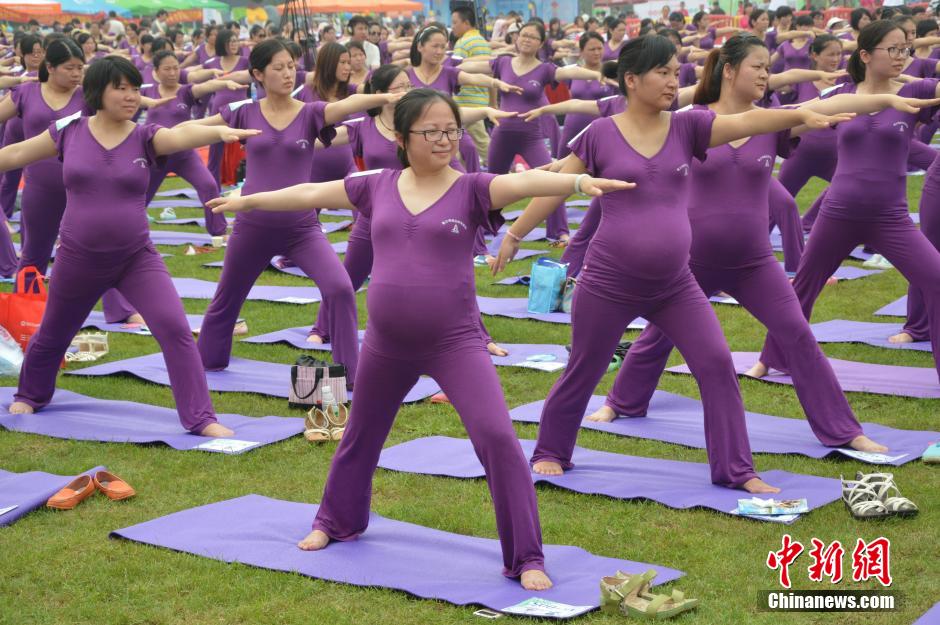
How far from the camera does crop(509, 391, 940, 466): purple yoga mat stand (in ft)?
22.5

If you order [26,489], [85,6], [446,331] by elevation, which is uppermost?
[446,331]

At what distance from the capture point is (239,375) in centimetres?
891

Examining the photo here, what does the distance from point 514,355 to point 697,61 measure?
11.1 meters

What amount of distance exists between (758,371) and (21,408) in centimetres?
487

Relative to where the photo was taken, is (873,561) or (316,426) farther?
(316,426)


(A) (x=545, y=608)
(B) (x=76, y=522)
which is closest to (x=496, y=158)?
(B) (x=76, y=522)

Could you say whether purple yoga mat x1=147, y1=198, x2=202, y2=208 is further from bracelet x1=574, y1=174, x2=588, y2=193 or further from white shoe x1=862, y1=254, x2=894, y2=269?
bracelet x1=574, y1=174, x2=588, y2=193

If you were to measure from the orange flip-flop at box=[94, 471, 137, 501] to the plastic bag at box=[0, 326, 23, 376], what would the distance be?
2989mm

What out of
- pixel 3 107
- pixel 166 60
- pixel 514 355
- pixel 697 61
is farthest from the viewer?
pixel 697 61

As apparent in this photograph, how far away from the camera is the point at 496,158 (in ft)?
44.0

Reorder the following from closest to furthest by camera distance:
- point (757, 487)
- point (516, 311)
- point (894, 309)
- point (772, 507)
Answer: point (772, 507) → point (757, 487) → point (894, 309) → point (516, 311)

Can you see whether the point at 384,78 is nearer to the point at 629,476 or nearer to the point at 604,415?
the point at 604,415

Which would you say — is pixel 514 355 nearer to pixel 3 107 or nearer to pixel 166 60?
pixel 3 107

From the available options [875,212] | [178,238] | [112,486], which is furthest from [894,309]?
[178,238]
